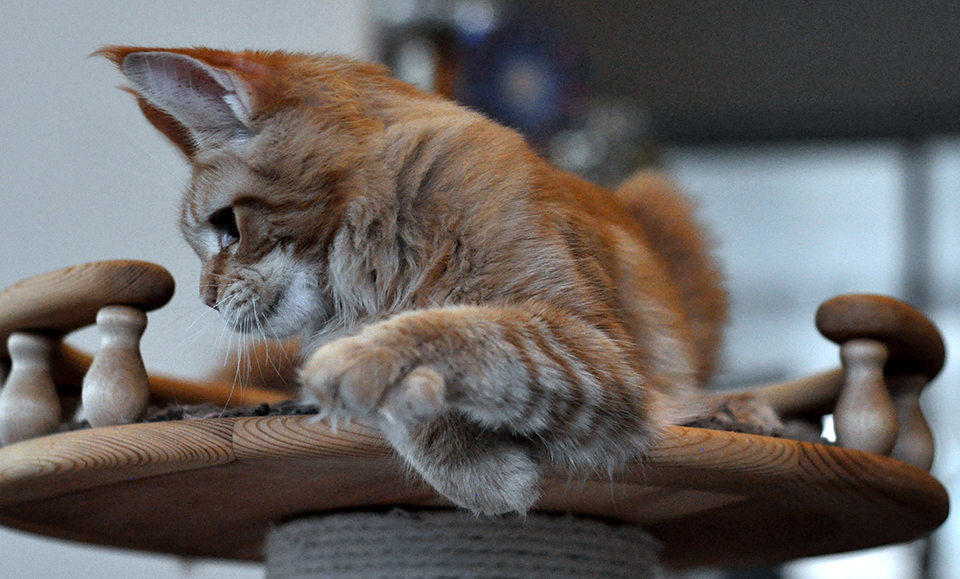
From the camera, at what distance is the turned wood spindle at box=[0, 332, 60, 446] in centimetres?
93

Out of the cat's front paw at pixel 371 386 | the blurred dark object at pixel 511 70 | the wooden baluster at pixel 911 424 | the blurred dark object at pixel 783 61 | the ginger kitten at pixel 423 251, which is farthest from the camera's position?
the blurred dark object at pixel 783 61

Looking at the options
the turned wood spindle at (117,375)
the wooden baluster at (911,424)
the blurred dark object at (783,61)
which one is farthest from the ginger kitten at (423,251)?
the blurred dark object at (783,61)

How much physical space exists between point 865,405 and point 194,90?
0.80m

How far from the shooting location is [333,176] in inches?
36.7

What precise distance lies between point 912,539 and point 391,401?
2.56 ft

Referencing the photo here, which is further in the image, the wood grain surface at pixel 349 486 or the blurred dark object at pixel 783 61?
the blurred dark object at pixel 783 61

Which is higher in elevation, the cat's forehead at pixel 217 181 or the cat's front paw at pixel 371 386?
the cat's forehead at pixel 217 181

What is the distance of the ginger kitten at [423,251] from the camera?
0.78 metres

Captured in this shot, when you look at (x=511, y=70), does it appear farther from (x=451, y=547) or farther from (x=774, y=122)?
(x=774, y=122)

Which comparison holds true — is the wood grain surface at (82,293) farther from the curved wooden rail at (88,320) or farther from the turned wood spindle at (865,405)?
the turned wood spindle at (865,405)

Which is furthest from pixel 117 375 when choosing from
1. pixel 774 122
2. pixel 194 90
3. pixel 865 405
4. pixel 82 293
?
pixel 774 122

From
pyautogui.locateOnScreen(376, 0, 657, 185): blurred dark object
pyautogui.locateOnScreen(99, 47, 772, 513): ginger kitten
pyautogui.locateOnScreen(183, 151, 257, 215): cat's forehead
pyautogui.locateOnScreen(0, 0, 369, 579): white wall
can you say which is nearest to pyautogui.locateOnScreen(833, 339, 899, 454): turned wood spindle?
pyautogui.locateOnScreen(99, 47, 772, 513): ginger kitten

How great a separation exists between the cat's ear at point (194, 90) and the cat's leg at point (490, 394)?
332mm

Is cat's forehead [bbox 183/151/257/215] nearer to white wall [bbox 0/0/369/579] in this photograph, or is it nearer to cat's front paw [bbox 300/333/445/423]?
cat's front paw [bbox 300/333/445/423]
